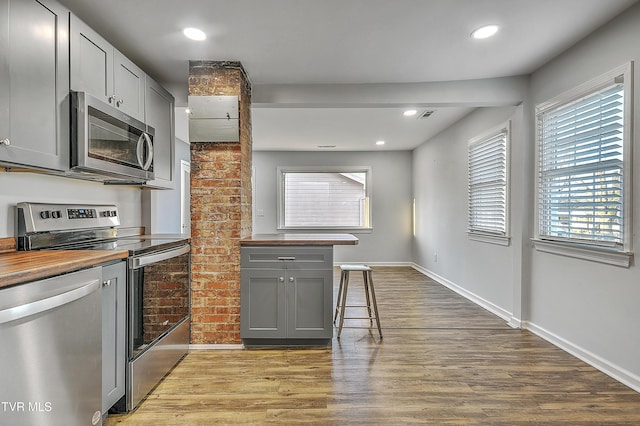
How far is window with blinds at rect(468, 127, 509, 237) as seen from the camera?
3.60m

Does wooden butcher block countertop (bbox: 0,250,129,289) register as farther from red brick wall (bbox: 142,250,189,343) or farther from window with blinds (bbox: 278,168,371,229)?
window with blinds (bbox: 278,168,371,229)

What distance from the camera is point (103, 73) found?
2139 millimetres

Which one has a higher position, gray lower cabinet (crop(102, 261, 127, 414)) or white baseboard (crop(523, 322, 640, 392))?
gray lower cabinet (crop(102, 261, 127, 414))

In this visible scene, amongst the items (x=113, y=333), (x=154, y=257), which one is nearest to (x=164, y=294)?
(x=154, y=257)

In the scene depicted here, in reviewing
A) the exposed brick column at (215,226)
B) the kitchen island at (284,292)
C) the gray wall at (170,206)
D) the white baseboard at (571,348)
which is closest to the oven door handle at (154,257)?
the exposed brick column at (215,226)

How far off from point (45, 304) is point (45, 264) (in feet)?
0.57

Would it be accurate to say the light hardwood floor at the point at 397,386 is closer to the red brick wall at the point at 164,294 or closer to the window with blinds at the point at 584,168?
the red brick wall at the point at 164,294

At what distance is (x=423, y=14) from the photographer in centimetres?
215

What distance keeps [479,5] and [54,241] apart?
2.91 meters

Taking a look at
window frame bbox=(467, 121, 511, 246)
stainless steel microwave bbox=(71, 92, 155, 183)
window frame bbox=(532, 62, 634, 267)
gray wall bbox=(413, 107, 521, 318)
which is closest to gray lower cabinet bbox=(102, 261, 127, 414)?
stainless steel microwave bbox=(71, 92, 155, 183)

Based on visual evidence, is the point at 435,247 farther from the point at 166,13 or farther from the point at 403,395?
the point at 166,13

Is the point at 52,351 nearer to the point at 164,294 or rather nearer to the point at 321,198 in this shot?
the point at 164,294

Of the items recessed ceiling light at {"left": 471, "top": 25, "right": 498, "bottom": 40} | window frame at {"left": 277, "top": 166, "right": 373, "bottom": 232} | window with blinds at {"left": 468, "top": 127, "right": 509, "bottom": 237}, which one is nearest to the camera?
recessed ceiling light at {"left": 471, "top": 25, "right": 498, "bottom": 40}

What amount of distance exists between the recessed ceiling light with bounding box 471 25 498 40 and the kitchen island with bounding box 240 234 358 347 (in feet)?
5.70
